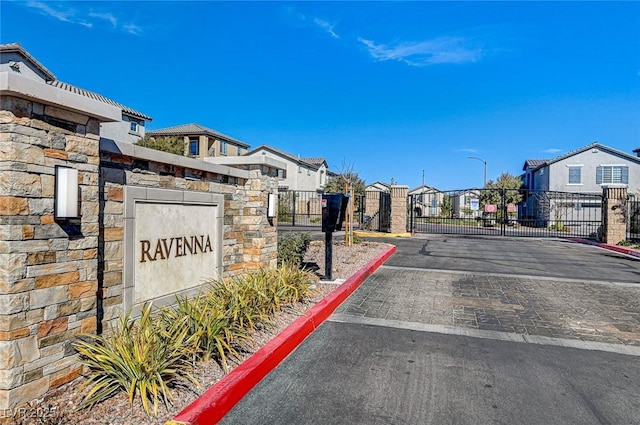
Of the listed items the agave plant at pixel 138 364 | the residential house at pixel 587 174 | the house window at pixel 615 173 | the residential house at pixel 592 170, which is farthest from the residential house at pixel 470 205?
the agave plant at pixel 138 364

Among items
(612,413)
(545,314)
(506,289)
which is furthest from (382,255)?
(612,413)

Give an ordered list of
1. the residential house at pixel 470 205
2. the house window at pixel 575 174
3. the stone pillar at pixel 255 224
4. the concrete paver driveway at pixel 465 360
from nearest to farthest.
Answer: the concrete paver driveway at pixel 465 360
the stone pillar at pixel 255 224
the house window at pixel 575 174
the residential house at pixel 470 205

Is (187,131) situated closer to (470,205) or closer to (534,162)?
(470,205)

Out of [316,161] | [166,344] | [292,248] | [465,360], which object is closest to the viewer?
[166,344]

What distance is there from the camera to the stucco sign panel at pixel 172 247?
15.4 ft

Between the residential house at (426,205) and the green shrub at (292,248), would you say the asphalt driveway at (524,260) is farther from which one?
the residential house at (426,205)

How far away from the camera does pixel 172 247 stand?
5.28 metres

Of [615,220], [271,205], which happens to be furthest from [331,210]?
[615,220]

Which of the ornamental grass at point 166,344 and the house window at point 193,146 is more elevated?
the house window at point 193,146

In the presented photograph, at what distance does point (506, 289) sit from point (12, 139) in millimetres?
8536

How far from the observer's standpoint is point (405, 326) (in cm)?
598

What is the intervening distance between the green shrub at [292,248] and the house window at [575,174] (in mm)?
37150

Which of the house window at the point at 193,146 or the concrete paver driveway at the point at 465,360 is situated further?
the house window at the point at 193,146

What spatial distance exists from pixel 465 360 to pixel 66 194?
440 cm
